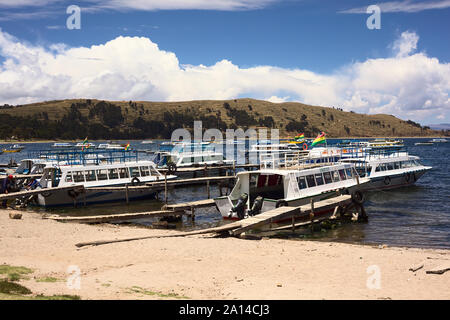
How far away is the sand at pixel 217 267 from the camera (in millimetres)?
11812

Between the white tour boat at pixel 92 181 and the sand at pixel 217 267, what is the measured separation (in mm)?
12842

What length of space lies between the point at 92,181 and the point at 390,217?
24.7m

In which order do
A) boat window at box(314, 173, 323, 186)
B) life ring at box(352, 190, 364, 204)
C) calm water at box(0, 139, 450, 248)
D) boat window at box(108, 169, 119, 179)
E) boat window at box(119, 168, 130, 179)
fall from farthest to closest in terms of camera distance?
boat window at box(119, 168, 130, 179)
boat window at box(108, 169, 119, 179)
boat window at box(314, 173, 323, 186)
life ring at box(352, 190, 364, 204)
calm water at box(0, 139, 450, 248)

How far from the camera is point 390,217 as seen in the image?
30125 millimetres

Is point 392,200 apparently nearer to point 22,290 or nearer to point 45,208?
point 45,208

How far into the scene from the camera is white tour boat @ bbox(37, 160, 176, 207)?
1362 inches

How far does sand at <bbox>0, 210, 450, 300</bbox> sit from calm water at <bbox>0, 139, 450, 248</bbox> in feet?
11.0

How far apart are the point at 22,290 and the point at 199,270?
5.84 meters

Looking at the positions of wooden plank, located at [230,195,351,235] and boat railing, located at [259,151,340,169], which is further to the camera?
boat railing, located at [259,151,340,169]

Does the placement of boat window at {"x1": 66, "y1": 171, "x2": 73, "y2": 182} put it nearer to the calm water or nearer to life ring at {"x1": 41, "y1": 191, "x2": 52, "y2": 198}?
life ring at {"x1": 41, "y1": 191, "x2": 52, "y2": 198}

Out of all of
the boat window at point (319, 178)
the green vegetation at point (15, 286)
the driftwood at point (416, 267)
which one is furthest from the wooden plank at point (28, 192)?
the driftwood at point (416, 267)

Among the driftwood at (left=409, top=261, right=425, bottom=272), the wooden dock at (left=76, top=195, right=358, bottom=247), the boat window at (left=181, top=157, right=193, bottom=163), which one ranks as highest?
the boat window at (left=181, top=157, right=193, bottom=163)

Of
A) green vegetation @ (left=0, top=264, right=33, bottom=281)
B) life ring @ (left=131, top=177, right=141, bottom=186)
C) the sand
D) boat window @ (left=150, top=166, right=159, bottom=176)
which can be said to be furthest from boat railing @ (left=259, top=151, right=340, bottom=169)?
green vegetation @ (left=0, top=264, right=33, bottom=281)
